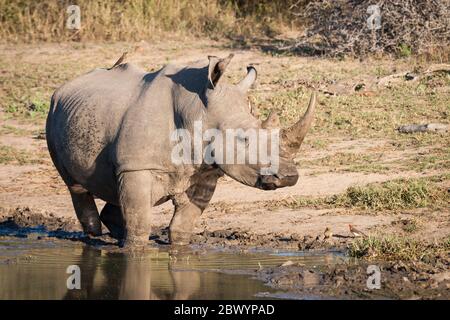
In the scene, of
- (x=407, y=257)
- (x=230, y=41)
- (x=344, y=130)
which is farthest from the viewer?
(x=230, y=41)

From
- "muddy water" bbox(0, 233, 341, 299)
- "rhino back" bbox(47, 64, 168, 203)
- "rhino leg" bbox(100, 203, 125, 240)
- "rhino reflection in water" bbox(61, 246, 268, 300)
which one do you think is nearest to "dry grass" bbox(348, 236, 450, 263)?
"muddy water" bbox(0, 233, 341, 299)

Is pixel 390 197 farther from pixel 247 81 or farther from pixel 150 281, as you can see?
pixel 150 281

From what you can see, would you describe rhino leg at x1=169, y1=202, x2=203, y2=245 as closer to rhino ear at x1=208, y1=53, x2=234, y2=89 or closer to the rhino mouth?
the rhino mouth

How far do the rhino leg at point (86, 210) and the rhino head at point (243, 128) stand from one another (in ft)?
6.07

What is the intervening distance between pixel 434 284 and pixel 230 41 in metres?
10.8

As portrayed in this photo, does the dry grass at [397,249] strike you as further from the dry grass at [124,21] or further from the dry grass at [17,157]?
the dry grass at [124,21]

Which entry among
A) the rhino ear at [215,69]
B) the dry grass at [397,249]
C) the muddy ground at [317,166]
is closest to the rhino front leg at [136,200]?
the rhino ear at [215,69]

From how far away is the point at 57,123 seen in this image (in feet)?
33.1

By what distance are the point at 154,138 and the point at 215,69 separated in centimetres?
75

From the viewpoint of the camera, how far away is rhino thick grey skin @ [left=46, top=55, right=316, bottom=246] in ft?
29.5
